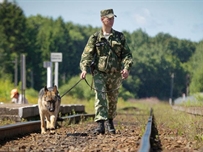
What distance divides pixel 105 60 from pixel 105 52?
Result: 0.51 ft

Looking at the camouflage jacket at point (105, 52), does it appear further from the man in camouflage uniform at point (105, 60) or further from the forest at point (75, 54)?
the forest at point (75, 54)

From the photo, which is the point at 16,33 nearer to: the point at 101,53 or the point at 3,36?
the point at 3,36

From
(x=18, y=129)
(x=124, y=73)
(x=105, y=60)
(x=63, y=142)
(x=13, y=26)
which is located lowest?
(x=63, y=142)

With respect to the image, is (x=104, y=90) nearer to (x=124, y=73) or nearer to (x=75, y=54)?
(x=124, y=73)

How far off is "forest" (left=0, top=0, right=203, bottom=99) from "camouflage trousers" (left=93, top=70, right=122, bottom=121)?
62078mm

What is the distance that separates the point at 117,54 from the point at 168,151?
3.10 m

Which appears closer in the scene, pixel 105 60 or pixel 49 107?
pixel 105 60

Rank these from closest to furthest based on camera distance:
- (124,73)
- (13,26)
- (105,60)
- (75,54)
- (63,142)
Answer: (63,142), (124,73), (105,60), (13,26), (75,54)

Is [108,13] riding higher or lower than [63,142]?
higher

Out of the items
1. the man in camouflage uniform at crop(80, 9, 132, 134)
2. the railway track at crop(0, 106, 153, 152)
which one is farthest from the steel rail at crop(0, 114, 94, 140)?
the man in camouflage uniform at crop(80, 9, 132, 134)

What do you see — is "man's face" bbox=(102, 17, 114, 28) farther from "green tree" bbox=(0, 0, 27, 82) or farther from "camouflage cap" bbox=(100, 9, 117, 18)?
"green tree" bbox=(0, 0, 27, 82)

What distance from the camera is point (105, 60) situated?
10.5 metres

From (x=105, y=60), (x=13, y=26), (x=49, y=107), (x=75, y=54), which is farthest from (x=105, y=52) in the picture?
(x=75, y=54)

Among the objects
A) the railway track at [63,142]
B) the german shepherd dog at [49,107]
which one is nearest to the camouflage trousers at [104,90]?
the railway track at [63,142]
